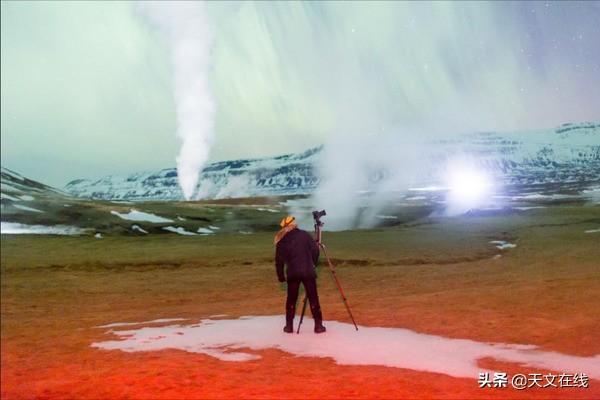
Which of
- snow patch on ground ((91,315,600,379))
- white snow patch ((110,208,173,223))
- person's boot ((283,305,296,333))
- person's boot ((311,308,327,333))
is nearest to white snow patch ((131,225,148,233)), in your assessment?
white snow patch ((110,208,173,223))

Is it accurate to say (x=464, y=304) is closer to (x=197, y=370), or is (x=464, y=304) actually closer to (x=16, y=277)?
(x=197, y=370)

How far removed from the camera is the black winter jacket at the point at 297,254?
50.5 ft

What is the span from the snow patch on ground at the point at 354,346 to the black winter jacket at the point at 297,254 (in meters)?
1.72

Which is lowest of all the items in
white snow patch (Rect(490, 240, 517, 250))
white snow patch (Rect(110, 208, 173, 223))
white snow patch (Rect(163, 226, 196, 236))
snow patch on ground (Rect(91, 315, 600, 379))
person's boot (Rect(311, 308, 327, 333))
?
snow patch on ground (Rect(91, 315, 600, 379))

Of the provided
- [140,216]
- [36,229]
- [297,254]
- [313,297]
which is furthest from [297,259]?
[140,216]

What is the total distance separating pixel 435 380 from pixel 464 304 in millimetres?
10239

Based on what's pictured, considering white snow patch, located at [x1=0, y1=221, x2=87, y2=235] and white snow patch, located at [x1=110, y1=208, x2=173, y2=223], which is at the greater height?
white snow patch, located at [x1=110, y1=208, x2=173, y2=223]

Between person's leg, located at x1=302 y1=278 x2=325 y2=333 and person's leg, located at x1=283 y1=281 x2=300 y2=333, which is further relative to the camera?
person's leg, located at x1=283 y1=281 x2=300 y2=333

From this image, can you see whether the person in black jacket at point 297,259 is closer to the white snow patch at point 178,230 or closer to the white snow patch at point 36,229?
the white snow patch at point 36,229

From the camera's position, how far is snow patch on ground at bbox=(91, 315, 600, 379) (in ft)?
41.6

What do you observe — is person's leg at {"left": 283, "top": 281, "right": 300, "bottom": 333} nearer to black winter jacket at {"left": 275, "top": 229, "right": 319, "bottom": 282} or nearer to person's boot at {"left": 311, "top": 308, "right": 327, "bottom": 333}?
black winter jacket at {"left": 275, "top": 229, "right": 319, "bottom": 282}

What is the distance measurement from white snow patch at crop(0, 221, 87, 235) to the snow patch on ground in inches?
2070

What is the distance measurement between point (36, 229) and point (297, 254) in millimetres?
60141

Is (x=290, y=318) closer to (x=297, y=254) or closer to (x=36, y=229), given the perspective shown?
(x=297, y=254)
